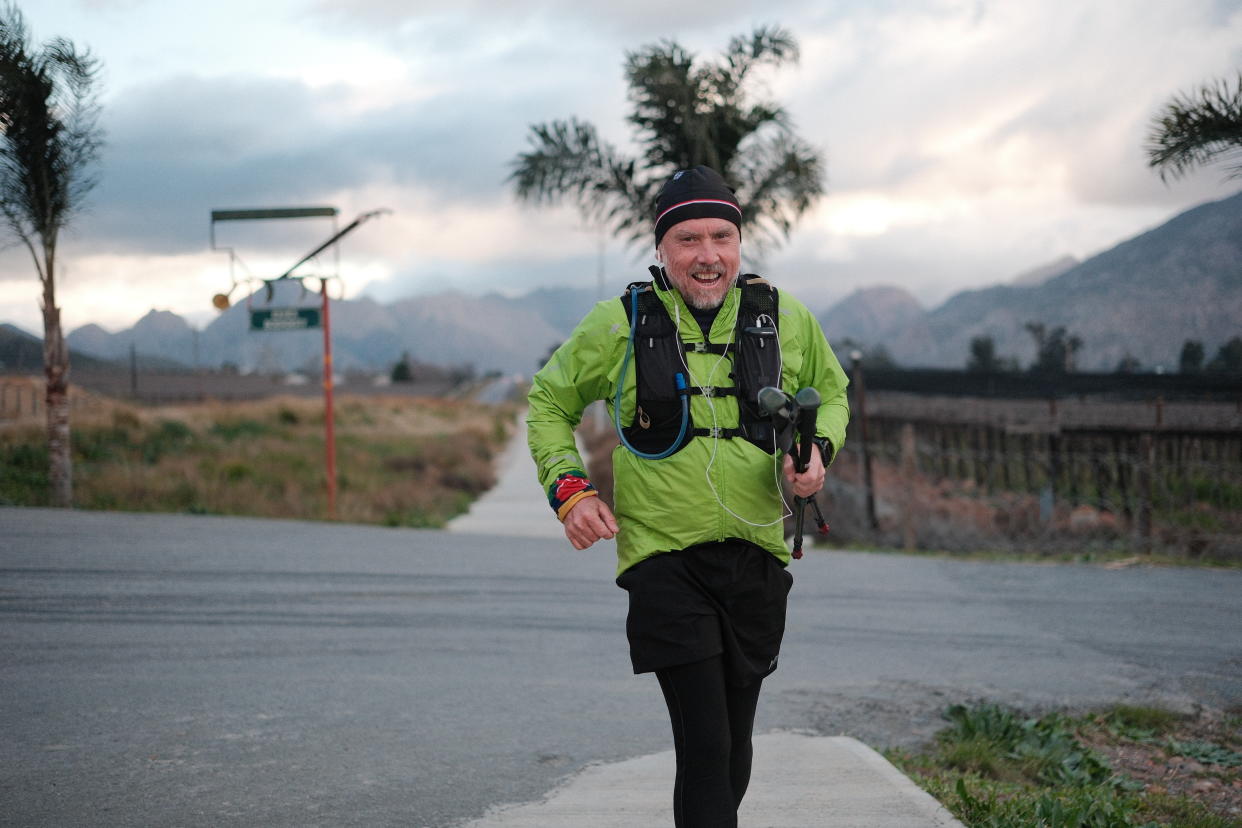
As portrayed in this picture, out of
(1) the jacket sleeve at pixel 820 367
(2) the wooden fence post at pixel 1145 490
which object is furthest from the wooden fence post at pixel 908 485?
(1) the jacket sleeve at pixel 820 367

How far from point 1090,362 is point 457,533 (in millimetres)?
14371

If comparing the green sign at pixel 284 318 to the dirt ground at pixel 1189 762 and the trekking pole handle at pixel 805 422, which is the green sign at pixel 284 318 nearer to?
the dirt ground at pixel 1189 762

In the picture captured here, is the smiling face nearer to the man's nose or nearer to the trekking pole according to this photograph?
the man's nose

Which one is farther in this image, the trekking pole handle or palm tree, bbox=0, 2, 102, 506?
palm tree, bbox=0, 2, 102, 506

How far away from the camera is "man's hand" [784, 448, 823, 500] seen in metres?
2.87

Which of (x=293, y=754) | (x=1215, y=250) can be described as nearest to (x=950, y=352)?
(x=1215, y=250)

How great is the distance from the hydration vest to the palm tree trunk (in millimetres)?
10494

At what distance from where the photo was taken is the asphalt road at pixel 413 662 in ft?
13.8

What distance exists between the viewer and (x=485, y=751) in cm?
465

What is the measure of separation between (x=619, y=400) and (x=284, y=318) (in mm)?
A: 11928

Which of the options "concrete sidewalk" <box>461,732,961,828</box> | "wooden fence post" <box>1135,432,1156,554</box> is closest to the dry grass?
"wooden fence post" <box>1135,432,1156,554</box>

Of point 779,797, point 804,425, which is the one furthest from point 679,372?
point 779,797

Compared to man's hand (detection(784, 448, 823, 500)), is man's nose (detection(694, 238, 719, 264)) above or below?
above

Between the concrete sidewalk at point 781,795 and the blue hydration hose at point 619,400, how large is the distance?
4.72 feet
